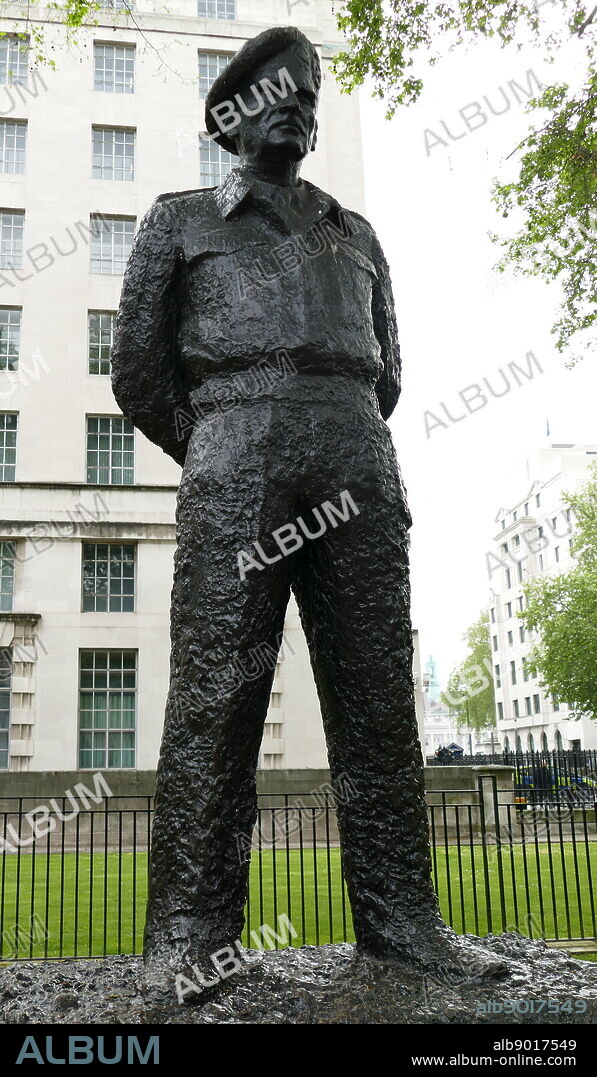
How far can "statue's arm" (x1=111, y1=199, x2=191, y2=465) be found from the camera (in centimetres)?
342

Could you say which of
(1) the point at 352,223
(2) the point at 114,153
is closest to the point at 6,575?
(2) the point at 114,153

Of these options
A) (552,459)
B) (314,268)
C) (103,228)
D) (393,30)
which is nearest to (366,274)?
(314,268)

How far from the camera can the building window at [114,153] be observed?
84.2 feet

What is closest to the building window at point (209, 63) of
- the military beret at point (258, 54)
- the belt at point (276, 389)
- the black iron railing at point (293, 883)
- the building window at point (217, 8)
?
the building window at point (217, 8)

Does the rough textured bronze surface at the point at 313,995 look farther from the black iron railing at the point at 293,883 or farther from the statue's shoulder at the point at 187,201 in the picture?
the statue's shoulder at the point at 187,201

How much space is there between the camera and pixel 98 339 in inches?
989

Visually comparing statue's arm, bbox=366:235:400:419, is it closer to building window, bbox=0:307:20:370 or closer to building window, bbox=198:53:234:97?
building window, bbox=0:307:20:370

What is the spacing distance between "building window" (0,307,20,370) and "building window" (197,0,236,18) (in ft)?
35.4

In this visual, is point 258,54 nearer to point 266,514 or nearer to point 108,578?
point 266,514

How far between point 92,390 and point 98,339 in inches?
65.9

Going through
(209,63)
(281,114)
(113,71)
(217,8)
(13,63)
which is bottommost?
(281,114)

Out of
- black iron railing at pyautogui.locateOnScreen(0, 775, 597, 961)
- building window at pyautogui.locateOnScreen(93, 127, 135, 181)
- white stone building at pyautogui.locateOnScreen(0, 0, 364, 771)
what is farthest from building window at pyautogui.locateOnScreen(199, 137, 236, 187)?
black iron railing at pyautogui.locateOnScreen(0, 775, 597, 961)

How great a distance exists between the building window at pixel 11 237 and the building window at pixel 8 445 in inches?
168
